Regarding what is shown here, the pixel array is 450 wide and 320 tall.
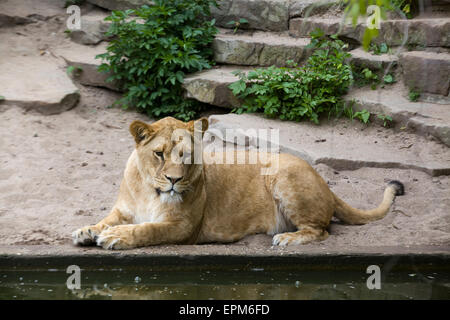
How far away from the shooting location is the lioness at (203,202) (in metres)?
5.00

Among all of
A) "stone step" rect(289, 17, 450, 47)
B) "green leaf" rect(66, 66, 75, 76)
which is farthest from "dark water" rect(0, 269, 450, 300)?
"green leaf" rect(66, 66, 75, 76)

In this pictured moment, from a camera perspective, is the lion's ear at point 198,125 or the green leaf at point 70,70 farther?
the green leaf at point 70,70

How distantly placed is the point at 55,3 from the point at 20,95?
3210 millimetres

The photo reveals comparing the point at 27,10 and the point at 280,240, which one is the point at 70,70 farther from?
the point at 280,240

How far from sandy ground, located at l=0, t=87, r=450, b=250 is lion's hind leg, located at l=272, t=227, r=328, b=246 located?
0.31 feet

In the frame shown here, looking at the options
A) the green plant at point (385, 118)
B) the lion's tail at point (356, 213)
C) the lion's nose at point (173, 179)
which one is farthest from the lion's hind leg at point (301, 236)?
the green plant at point (385, 118)

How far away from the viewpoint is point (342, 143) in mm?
7816

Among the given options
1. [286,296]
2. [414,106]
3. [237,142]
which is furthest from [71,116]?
[286,296]

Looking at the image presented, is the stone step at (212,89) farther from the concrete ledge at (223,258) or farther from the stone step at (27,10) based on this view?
the concrete ledge at (223,258)

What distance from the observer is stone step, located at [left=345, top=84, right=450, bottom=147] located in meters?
7.48

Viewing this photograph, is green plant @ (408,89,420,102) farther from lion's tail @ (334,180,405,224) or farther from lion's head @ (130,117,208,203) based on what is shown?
lion's head @ (130,117,208,203)

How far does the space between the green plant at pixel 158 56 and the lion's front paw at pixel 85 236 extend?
4.14 m

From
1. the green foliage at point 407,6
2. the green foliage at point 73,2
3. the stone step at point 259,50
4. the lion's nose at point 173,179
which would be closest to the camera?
the lion's nose at point 173,179

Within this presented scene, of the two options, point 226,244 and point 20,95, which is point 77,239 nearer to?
point 226,244
